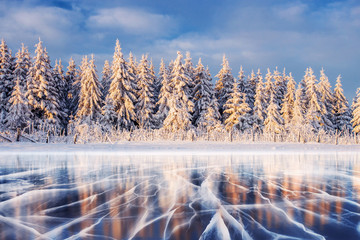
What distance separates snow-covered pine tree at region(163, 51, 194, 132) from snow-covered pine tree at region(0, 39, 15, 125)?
1986 cm

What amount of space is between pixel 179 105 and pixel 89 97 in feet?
40.0

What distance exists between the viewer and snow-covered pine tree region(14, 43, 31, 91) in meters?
37.0

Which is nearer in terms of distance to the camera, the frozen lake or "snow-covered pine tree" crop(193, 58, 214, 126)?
the frozen lake

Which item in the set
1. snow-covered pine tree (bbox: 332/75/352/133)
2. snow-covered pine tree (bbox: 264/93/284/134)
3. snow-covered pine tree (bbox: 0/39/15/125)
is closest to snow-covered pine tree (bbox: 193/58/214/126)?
snow-covered pine tree (bbox: 264/93/284/134)

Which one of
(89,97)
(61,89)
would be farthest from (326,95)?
(61,89)

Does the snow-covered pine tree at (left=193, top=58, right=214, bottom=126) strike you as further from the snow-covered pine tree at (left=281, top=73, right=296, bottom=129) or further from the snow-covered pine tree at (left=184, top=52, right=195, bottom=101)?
the snow-covered pine tree at (left=281, top=73, right=296, bottom=129)

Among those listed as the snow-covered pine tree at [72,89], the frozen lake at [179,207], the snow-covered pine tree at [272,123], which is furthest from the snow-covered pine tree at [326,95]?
the frozen lake at [179,207]

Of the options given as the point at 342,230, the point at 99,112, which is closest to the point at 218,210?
the point at 342,230

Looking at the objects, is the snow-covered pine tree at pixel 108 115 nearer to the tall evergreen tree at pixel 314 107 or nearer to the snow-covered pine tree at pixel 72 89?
the snow-covered pine tree at pixel 72 89

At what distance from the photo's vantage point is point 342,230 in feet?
10.7

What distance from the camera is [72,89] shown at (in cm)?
4438

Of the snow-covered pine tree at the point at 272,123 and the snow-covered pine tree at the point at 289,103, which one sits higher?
the snow-covered pine tree at the point at 289,103

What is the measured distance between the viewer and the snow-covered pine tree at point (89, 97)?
3700 cm

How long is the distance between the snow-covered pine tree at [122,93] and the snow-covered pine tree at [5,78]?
506 inches
